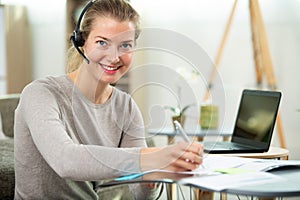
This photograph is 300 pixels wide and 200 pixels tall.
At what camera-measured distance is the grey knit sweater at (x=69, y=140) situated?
1003 mm

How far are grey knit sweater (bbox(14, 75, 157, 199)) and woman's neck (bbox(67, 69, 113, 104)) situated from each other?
14 millimetres

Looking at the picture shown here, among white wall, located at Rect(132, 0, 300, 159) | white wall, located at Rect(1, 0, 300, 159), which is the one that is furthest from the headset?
white wall, located at Rect(132, 0, 300, 159)

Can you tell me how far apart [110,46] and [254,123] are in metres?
0.80

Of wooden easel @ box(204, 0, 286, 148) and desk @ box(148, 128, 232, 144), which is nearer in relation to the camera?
desk @ box(148, 128, 232, 144)

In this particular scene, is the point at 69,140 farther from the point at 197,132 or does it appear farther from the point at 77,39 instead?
the point at 197,132

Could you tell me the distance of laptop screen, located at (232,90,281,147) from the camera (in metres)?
1.70

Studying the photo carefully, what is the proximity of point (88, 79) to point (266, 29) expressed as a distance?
7.60ft

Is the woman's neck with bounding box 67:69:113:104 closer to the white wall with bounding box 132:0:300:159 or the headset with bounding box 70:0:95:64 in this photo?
the headset with bounding box 70:0:95:64

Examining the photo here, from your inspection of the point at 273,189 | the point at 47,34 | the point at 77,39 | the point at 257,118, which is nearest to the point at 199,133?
the point at 257,118

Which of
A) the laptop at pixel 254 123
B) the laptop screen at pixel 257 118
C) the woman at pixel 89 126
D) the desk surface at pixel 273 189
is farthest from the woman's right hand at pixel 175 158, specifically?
the laptop screen at pixel 257 118

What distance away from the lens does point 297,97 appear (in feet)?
10.7

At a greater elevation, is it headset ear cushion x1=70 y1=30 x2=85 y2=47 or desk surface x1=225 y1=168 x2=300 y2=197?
headset ear cushion x1=70 y1=30 x2=85 y2=47

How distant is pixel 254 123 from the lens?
180 centimetres

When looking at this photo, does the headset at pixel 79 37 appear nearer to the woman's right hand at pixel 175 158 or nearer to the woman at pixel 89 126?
the woman at pixel 89 126
